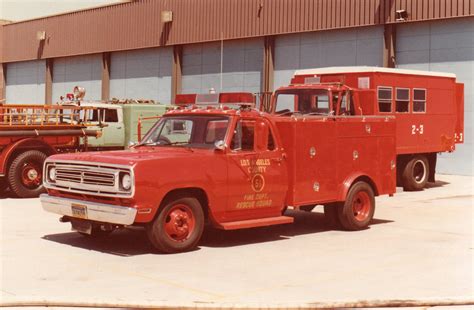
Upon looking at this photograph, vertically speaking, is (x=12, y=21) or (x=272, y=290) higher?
(x=12, y=21)

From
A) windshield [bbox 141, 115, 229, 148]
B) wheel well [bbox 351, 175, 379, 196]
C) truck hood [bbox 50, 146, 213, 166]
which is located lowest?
wheel well [bbox 351, 175, 379, 196]

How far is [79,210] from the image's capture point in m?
10.1

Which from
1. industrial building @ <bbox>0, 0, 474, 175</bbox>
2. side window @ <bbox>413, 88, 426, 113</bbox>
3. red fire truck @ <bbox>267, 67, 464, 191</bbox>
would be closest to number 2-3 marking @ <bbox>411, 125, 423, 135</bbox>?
red fire truck @ <bbox>267, 67, 464, 191</bbox>

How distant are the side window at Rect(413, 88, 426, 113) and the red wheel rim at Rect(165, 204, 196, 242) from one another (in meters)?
11.4

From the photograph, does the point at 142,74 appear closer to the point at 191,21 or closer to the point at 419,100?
the point at 191,21

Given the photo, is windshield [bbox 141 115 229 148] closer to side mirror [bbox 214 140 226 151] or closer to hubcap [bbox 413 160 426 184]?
side mirror [bbox 214 140 226 151]

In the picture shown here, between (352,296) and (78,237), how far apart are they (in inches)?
198

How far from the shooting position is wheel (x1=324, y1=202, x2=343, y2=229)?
1248 cm

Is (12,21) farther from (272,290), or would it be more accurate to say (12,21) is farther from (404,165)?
(272,290)

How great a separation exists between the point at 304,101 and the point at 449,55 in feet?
33.9

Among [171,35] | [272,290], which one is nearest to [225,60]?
[171,35]

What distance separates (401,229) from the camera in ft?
41.9

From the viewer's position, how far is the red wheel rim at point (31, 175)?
16828 mm

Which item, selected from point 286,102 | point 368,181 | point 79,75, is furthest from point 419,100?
point 79,75
